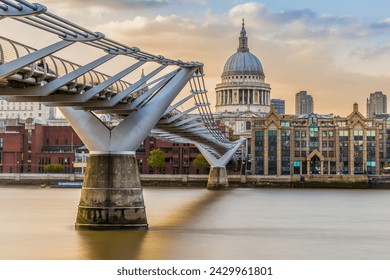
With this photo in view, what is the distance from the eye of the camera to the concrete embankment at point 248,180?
281ft

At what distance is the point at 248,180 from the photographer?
90250 millimetres

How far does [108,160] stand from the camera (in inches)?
1093

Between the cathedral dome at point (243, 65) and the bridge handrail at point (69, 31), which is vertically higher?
the cathedral dome at point (243, 65)

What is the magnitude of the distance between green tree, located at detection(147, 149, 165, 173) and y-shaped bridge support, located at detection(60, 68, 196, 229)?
6477 centimetres

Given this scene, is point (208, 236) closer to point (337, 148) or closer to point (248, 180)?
point (248, 180)

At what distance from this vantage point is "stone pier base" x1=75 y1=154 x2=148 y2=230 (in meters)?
27.6

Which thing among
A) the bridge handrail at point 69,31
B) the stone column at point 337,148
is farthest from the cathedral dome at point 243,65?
the bridge handrail at point 69,31

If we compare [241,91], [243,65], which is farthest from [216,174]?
[243,65]

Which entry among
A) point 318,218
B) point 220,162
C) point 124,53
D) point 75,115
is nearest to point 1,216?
point 75,115

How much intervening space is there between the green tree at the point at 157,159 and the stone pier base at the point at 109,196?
65.0m

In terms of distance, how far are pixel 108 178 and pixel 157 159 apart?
6544cm

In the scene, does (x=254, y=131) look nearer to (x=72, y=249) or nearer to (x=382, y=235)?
(x=382, y=235)

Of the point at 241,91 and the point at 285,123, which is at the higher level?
the point at 241,91

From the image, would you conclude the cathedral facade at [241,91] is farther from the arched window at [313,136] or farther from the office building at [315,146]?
the office building at [315,146]
